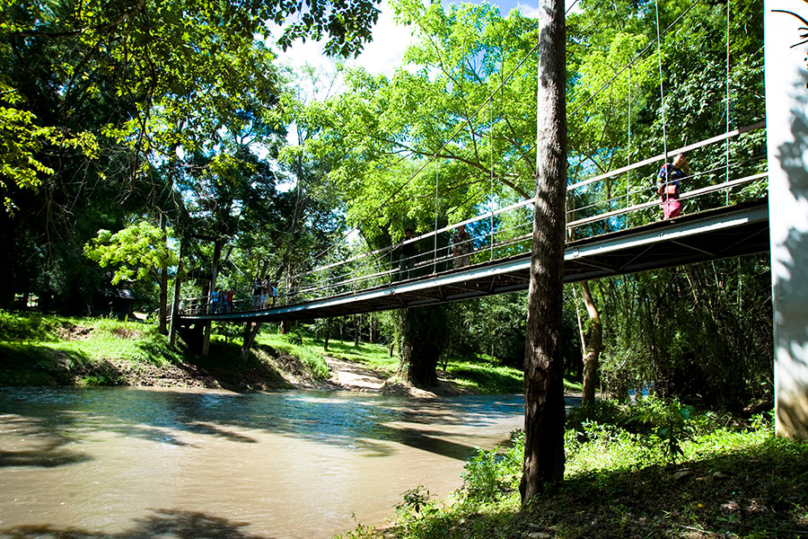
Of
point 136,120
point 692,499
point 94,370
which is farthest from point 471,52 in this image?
point 94,370

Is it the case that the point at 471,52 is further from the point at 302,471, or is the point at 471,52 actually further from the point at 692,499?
the point at 692,499

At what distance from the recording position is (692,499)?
315 cm

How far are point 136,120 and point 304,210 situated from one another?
20.4 m

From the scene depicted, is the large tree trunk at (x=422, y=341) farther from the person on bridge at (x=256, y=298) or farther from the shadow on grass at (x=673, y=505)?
the shadow on grass at (x=673, y=505)

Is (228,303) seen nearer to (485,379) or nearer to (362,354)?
(362,354)

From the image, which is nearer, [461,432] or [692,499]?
[692,499]

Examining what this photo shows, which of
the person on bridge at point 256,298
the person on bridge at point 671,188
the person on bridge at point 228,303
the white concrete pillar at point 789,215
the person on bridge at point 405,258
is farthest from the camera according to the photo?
the person on bridge at point 228,303

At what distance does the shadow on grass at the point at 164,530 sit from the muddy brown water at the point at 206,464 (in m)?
0.01

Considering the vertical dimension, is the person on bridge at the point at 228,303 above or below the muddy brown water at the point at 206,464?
above

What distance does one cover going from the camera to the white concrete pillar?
13.9 feet

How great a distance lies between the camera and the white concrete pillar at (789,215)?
4230mm

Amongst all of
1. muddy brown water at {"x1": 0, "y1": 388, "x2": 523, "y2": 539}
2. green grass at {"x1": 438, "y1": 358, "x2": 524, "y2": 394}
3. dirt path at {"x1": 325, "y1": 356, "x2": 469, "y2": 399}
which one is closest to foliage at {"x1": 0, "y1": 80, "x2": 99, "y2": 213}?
muddy brown water at {"x1": 0, "y1": 388, "x2": 523, "y2": 539}

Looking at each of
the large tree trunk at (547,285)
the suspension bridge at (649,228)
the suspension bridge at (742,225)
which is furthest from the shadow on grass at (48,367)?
the large tree trunk at (547,285)

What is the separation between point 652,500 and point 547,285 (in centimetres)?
164
